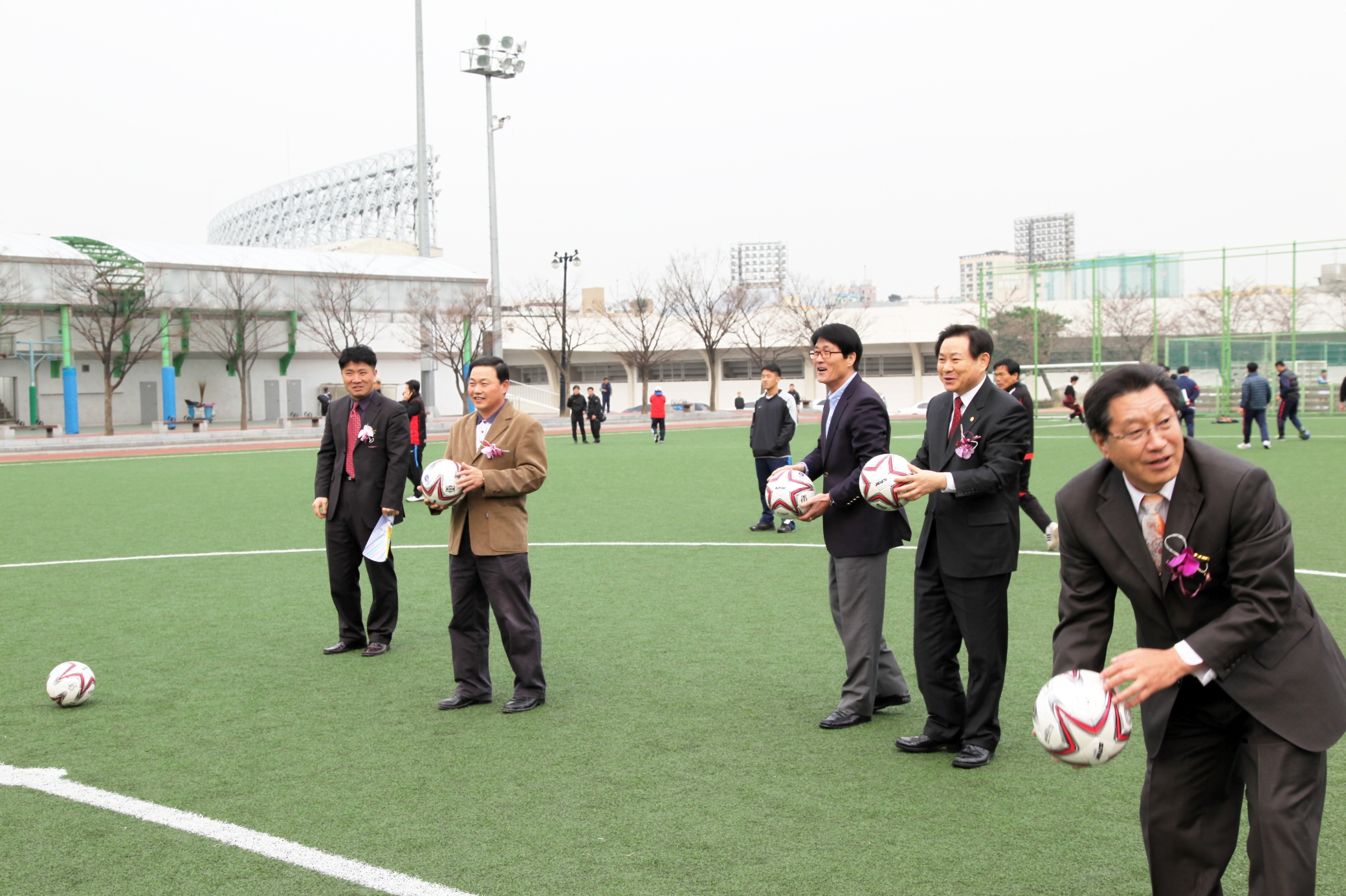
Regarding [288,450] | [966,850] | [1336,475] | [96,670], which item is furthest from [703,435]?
[966,850]

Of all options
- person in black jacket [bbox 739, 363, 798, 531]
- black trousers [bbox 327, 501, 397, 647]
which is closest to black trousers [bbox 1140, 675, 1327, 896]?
black trousers [bbox 327, 501, 397, 647]

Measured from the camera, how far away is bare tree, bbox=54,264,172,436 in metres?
43.1

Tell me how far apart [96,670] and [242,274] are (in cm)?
4667

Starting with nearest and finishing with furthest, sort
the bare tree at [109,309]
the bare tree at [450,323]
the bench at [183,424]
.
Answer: the bench at [183,424] < the bare tree at [109,309] < the bare tree at [450,323]

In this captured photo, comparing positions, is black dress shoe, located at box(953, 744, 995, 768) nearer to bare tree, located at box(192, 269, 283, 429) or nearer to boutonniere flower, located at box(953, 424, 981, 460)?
boutonniere flower, located at box(953, 424, 981, 460)

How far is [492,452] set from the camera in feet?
20.7

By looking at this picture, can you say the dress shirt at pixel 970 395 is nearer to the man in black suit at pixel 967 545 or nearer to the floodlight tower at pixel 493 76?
the man in black suit at pixel 967 545

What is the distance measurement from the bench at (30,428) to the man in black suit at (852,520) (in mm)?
37720

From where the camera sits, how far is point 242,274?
50.5 meters

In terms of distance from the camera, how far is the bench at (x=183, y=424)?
41634 mm

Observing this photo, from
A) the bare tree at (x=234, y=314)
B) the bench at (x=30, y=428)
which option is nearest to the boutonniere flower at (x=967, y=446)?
the bench at (x=30, y=428)

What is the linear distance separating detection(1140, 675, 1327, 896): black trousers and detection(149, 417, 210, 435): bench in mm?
42112

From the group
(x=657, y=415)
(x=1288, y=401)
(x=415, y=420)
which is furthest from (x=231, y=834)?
(x=657, y=415)

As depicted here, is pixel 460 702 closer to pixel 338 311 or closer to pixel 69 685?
pixel 69 685
